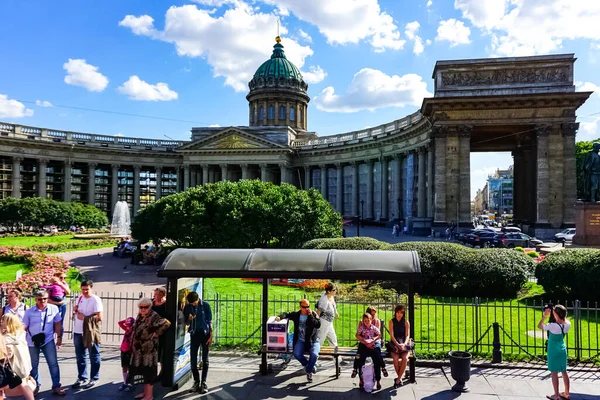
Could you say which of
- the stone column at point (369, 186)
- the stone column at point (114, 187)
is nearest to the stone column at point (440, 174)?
the stone column at point (369, 186)

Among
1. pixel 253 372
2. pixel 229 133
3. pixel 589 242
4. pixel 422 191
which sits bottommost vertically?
pixel 253 372

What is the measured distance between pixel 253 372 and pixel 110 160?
7434 cm

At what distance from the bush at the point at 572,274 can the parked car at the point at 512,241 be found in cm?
1611

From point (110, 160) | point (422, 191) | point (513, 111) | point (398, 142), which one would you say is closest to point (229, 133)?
point (110, 160)

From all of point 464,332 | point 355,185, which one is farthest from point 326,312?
point 355,185

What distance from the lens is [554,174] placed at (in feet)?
129

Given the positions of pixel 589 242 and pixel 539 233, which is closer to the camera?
pixel 589 242

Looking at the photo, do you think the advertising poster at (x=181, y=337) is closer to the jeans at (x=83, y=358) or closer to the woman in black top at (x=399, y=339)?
the jeans at (x=83, y=358)

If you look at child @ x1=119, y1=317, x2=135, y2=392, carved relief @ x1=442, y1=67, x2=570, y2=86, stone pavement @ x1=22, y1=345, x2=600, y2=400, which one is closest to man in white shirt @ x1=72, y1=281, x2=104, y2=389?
stone pavement @ x1=22, y1=345, x2=600, y2=400

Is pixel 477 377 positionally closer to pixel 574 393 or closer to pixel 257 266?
pixel 574 393

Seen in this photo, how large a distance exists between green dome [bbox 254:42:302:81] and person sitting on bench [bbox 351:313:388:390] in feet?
275

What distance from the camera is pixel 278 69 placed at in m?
90.0

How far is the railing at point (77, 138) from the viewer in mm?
66688

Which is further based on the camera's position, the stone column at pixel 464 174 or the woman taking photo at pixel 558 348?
the stone column at pixel 464 174
